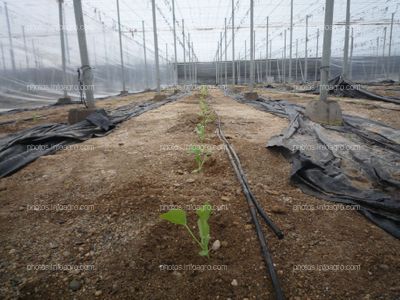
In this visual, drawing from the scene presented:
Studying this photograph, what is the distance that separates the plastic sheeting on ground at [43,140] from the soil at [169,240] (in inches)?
13.5

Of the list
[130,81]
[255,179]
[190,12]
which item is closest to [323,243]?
[255,179]

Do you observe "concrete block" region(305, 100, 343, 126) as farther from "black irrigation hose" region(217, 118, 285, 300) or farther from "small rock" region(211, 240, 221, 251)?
"small rock" region(211, 240, 221, 251)

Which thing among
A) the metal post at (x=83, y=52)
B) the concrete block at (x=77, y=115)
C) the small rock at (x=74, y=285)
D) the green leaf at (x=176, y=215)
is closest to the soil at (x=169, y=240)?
the small rock at (x=74, y=285)

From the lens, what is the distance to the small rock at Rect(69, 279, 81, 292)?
57.3 inches

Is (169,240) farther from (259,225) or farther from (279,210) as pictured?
(279,210)

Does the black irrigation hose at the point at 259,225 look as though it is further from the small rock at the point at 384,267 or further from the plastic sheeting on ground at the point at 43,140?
the plastic sheeting on ground at the point at 43,140

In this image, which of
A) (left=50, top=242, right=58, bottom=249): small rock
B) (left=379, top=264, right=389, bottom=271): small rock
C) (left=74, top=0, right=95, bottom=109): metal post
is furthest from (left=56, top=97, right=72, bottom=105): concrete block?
(left=379, top=264, right=389, bottom=271): small rock

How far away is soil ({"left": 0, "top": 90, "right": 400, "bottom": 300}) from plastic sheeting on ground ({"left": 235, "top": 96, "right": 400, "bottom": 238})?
0.15m

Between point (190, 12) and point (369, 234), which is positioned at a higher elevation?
point (190, 12)

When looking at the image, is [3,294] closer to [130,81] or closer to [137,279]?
[137,279]

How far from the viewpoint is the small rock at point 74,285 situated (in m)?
1.45

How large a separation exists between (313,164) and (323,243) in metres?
1.17

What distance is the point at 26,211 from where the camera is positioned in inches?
88.7

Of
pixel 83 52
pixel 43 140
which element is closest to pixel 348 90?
pixel 83 52
